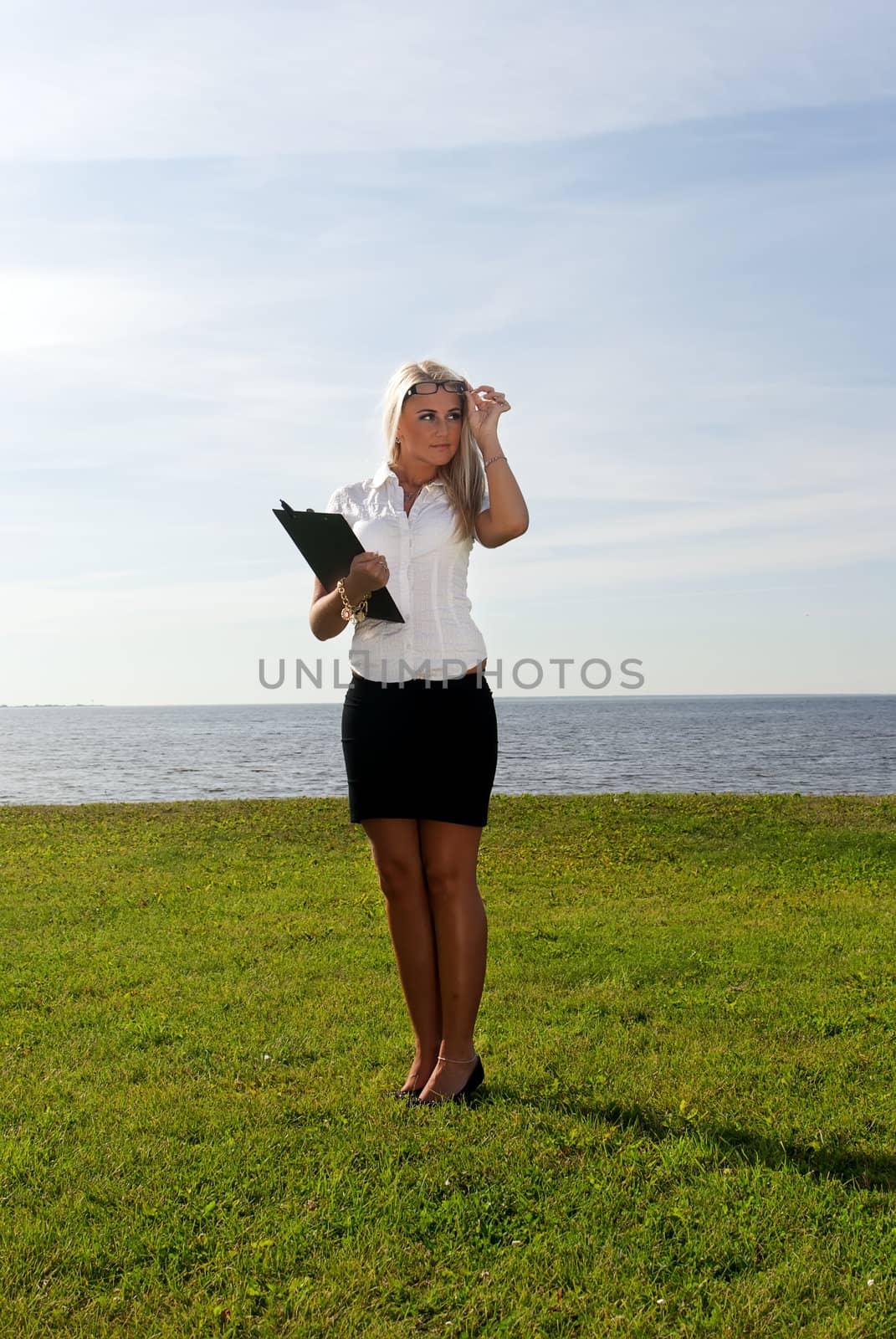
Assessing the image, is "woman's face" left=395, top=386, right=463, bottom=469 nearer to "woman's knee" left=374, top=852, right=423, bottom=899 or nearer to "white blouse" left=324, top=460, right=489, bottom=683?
"white blouse" left=324, top=460, right=489, bottom=683

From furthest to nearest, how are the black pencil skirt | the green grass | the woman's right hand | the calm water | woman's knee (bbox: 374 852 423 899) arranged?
the calm water → woman's knee (bbox: 374 852 423 899) → the black pencil skirt → the woman's right hand → the green grass

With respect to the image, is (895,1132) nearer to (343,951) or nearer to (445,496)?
(445,496)

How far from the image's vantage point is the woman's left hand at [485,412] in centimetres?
416

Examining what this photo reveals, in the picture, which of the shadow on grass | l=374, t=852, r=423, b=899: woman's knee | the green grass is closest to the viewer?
the green grass

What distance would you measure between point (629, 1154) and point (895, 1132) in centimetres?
105

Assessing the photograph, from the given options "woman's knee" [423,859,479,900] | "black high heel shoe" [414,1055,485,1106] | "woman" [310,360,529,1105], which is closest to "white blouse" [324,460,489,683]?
"woman" [310,360,529,1105]

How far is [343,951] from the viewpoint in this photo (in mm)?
6922

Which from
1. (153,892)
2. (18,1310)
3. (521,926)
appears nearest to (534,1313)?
(18,1310)

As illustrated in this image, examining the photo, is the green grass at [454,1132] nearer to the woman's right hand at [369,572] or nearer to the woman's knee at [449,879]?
the woman's knee at [449,879]

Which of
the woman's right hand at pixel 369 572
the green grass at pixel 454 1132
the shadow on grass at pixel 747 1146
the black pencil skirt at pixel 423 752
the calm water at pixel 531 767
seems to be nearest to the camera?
the green grass at pixel 454 1132

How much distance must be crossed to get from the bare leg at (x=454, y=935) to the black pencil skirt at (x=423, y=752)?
91 millimetres

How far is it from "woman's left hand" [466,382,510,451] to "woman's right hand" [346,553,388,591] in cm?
67

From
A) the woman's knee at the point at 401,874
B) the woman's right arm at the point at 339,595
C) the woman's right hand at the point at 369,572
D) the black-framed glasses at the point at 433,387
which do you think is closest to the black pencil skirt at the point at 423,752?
the woman's knee at the point at 401,874

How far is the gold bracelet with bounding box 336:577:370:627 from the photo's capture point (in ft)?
13.0
